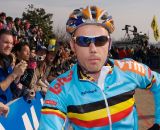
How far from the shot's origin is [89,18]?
283 cm

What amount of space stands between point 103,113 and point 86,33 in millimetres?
680

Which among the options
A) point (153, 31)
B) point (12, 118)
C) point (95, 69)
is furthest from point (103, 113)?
point (153, 31)

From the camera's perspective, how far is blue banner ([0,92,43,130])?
4527mm

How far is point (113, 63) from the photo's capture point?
3.04m

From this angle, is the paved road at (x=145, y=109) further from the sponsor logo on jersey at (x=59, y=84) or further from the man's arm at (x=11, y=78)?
the sponsor logo on jersey at (x=59, y=84)

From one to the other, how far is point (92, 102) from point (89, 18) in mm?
709

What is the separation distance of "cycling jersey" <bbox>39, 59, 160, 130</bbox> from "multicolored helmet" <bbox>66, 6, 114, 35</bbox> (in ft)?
1.20

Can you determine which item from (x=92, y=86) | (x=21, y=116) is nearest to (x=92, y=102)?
(x=92, y=86)

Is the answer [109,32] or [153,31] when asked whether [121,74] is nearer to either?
[109,32]

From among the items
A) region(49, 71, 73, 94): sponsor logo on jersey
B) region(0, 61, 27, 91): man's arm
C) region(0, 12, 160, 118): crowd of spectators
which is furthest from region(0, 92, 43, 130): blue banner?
region(49, 71, 73, 94): sponsor logo on jersey

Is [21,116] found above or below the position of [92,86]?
below

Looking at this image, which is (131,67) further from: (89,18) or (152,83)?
(89,18)

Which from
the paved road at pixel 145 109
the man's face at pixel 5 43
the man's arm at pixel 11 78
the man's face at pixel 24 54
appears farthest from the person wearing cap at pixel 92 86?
the paved road at pixel 145 109

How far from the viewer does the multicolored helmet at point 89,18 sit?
2.82 m
